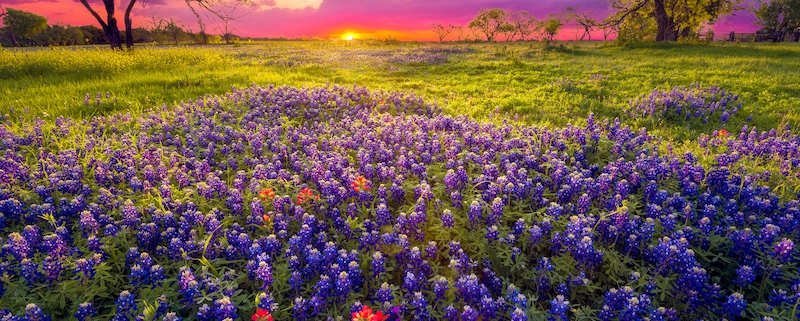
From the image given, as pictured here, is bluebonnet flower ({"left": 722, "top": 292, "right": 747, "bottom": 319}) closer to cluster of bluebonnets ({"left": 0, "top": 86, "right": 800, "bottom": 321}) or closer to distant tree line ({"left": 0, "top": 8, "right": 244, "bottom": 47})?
cluster of bluebonnets ({"left": 0, "top": 86, "right": 800, "bottom": 321})

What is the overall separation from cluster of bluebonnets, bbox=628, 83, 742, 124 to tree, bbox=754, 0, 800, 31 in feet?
231

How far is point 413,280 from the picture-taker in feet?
11.5

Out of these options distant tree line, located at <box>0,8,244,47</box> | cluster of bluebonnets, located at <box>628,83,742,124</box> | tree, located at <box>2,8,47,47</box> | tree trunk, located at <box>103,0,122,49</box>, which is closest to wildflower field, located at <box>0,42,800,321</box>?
cluster of bluebonnets, located at <box>628,83,742,124</box>

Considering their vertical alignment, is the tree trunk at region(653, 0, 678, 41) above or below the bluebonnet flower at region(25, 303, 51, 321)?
above

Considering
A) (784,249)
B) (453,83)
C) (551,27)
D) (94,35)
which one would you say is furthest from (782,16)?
(94,35)

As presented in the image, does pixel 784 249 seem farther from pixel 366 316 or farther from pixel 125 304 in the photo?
pixel 125 304

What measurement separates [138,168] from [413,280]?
4869 millimetres

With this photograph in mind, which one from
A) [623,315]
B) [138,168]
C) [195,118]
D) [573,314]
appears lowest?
[573,314]

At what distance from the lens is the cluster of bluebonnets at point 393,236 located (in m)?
3.55

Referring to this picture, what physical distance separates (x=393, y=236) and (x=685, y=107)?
38.0ft

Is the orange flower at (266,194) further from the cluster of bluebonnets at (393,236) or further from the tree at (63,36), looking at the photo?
the tree at (63,36)

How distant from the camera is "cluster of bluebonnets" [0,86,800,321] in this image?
355 centimetres

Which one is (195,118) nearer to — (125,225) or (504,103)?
(125,225)

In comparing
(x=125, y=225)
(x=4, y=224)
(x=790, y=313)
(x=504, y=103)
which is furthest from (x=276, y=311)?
(x=504, y=103)
